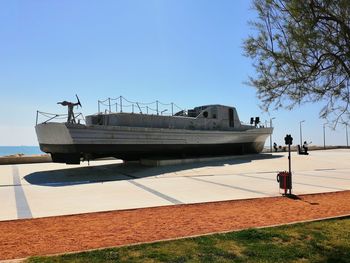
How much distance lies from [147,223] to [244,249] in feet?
10.1

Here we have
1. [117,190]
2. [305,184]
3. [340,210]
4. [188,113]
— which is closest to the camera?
[340,210]

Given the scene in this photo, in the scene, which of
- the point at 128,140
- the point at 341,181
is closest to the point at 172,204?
the point at 341,181

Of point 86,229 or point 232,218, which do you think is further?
point 232,218

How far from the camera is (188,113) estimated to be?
3384 centimetres

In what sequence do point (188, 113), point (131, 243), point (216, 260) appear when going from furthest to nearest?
point (188, 113)
point (131, 243)
point (216, 260)

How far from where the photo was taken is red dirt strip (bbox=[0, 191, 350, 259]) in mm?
7117

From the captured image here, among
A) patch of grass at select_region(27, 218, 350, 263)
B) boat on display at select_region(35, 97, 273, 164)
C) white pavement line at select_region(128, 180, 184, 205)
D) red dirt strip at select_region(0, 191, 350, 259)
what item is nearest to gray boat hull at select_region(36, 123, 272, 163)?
boat on display at select_region(35, 97, 273, 164)

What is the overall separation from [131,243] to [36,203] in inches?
251

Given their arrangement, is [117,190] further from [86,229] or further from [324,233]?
[324,233]

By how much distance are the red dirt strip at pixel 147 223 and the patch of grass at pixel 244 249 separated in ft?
2.29

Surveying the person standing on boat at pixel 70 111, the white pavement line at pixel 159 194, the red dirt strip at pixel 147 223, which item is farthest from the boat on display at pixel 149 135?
the red dirt strip at pixel 147 223

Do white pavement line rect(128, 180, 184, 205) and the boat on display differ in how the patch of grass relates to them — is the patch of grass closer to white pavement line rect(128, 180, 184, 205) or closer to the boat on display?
white pavement line rect(128, 180, 184, 205)

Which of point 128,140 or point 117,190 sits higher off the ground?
point 128,140

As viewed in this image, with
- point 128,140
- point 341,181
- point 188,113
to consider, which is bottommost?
point 341,181
